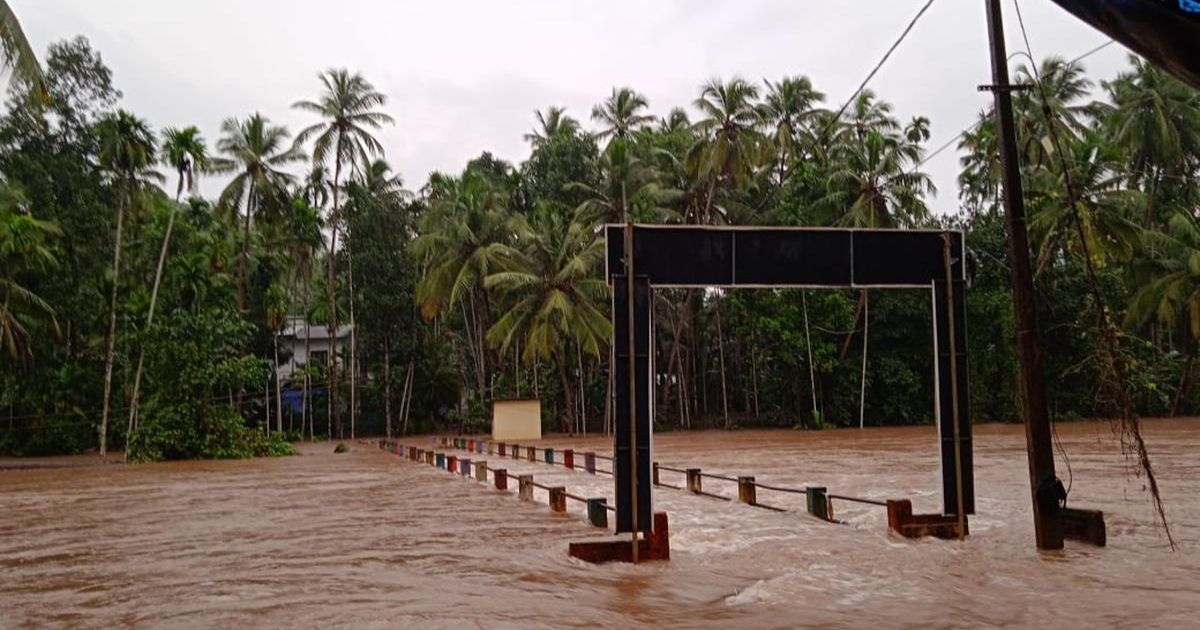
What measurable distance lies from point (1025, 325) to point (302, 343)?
1967 inches

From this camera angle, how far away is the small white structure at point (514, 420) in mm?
38906

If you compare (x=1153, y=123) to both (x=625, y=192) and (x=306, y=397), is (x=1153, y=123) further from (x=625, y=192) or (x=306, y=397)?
(x=306, y=397)

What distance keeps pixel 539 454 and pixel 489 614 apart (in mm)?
22424

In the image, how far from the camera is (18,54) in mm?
11977

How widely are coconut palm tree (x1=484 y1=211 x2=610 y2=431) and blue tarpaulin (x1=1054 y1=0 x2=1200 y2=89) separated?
112ft

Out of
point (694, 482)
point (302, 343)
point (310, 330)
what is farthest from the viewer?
point (310, 330)

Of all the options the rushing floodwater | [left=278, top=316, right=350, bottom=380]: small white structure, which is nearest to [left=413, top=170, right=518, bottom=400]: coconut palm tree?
[left=278, top=316, right=350, bottom=380]: small white structure

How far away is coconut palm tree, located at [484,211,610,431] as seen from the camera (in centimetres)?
3834

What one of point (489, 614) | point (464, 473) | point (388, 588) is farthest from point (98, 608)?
point (464, 473)

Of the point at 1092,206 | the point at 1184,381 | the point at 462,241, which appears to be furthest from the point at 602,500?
the point at 1184,381

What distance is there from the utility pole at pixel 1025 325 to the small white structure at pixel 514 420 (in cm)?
2948

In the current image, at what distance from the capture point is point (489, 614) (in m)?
7.57

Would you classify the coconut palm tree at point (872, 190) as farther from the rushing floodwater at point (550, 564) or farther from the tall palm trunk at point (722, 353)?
the rushing floodwater at point (550, 564)

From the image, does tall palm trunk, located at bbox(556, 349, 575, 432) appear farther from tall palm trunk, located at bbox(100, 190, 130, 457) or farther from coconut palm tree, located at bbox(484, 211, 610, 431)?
tall palm trunk, located at bbox(100, 190, 130, 457)
